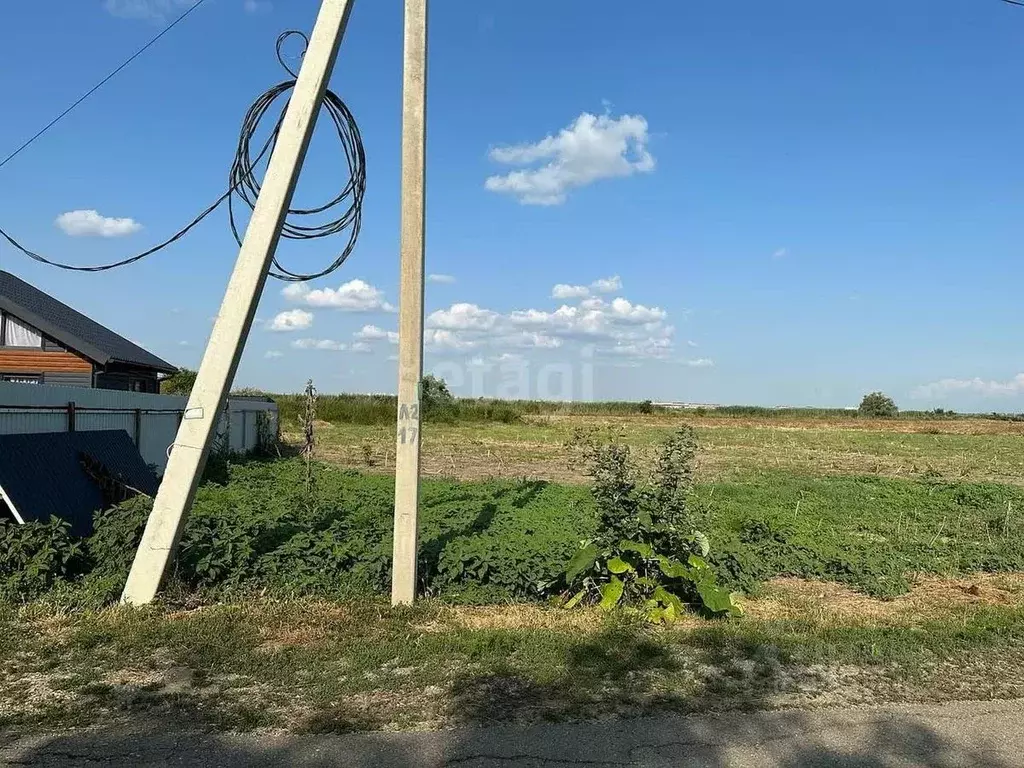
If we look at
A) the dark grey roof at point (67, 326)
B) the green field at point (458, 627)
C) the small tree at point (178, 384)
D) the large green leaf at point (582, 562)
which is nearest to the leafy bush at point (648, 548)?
the large green leaf at point (582, 562)

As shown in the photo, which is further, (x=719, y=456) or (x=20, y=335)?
(x=719, y=456)

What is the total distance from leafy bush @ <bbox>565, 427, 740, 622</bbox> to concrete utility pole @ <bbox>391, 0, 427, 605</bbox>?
143 cm

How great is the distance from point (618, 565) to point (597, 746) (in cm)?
275

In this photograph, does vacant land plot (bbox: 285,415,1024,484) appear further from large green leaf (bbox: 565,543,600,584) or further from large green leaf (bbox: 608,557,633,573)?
large green leaf (bbox: 608,557,633,573)

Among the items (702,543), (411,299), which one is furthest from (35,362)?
(702,543)

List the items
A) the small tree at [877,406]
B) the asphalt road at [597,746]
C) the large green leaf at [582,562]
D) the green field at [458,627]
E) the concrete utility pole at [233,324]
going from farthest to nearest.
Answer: the small tree at [877,406] → the large green leaf at [582,562] → the concrete utility pole at [233,324] → the green field at [458,627] → the asphalt road at [597,746]

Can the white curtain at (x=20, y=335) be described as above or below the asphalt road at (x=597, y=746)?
above

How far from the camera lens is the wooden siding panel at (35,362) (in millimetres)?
23359

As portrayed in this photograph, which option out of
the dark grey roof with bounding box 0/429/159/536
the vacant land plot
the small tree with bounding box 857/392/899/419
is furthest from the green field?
the small tree with bounding box 857/392/899/419

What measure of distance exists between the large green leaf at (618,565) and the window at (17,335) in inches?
884

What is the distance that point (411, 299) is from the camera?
6562mm

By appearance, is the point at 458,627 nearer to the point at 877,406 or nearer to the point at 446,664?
the point at 446,664

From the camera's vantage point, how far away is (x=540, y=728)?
416cm

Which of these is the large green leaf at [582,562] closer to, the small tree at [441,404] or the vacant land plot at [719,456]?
the vacant land plot at [719,456]
